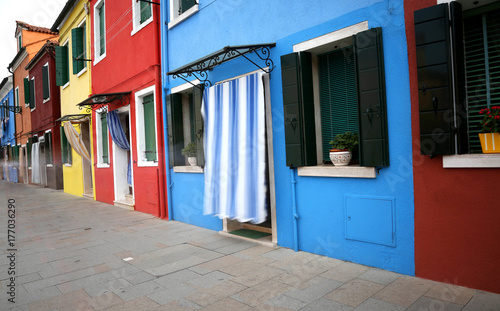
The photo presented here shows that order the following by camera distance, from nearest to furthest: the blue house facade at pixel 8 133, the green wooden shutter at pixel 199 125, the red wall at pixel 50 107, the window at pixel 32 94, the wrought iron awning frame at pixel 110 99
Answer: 1. the green wooden shutter at pixel 199 125
2. the wrought iron awning frame at pixel 110 99
3. the red wall at pixel 50 107
4. the window at pixel 32 94
5. the blue house facade at pixel 8 133

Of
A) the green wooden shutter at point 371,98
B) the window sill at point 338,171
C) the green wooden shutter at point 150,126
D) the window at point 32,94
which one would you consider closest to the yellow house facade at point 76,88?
the green wooden shutter at point 150,126

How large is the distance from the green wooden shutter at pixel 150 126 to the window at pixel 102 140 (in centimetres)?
312

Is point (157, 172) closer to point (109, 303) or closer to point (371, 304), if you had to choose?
point (109, 303)

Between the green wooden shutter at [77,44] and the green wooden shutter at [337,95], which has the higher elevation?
the green wooden shutter at [77,44]

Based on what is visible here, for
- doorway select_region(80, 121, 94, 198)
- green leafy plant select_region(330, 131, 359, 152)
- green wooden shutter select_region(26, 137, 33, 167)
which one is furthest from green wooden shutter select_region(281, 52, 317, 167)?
green wooden shutter select_region(26, 137, 33, 167)

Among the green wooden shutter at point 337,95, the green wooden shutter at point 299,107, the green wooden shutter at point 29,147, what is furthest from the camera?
the green wooden shutter at point 29,147

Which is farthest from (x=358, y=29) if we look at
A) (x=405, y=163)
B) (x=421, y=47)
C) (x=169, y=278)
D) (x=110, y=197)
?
(x=110, y=197)

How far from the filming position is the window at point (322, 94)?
169 inches

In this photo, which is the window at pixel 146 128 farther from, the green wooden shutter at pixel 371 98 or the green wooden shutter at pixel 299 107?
the green wooden shutter at pixel 371 98

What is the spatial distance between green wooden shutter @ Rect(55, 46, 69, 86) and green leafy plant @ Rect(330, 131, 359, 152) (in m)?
13.9

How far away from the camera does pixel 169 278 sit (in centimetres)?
443

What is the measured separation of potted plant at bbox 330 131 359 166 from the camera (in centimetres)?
458

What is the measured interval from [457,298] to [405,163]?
4.56 feet

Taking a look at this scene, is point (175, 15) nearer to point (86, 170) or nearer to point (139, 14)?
point (139, 14)
